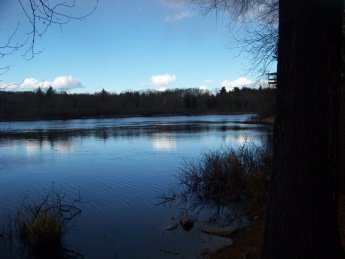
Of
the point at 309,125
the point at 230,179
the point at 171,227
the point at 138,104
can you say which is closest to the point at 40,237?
the point at 171,227

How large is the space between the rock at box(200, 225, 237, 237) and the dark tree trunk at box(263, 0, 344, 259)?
19.9 ft

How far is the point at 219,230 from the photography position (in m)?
10.3

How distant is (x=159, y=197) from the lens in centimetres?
1443

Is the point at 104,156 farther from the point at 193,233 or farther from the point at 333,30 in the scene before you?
the point at 333,30

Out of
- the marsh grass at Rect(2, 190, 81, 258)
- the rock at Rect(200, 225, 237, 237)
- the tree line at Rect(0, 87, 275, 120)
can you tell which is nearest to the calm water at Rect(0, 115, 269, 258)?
the rock at Rect(200, 225, 237, 237)

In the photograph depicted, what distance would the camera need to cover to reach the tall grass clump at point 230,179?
43.2 feet

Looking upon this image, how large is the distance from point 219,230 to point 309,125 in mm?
6836

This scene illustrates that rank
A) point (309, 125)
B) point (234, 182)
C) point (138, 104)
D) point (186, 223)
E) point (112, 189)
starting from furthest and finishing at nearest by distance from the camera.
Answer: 1. point (138, 104)
2. point (112, 189)
3. point (234, 182)
4. point (186, 223)
5. point (309, 125)

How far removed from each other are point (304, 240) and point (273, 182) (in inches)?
23.2

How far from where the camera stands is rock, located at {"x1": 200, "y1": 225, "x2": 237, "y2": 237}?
32.9 feet

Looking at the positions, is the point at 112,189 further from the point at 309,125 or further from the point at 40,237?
the point at 309,125

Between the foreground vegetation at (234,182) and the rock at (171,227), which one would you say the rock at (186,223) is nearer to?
the rock at (171,227)

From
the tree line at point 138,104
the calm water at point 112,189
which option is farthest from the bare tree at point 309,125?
the tree line at point 138,104

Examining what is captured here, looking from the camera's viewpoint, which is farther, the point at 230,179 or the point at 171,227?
the point at 230,179
